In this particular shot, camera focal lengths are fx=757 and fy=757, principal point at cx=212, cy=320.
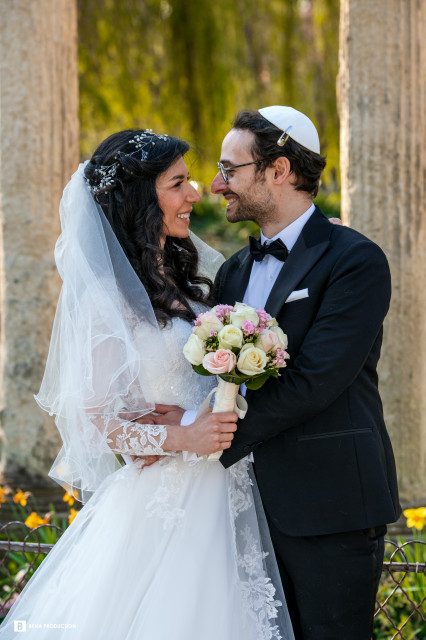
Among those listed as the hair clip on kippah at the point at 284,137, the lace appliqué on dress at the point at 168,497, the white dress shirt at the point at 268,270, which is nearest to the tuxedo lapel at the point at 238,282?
the white dress shirt at the point at 268,270

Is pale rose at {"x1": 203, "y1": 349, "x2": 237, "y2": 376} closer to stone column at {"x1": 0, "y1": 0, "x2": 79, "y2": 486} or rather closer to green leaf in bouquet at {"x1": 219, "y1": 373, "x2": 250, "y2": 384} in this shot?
green leaf in bouquet at {"x1": 219, "y1": 373, "x2": 250, "y2": 384}

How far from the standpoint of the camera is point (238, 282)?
3.16 m

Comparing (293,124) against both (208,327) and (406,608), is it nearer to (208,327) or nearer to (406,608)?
(208,327)

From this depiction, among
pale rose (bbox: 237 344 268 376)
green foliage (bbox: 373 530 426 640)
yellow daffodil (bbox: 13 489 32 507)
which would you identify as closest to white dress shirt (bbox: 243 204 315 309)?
pale rose (bbox: 237 344 268 376)

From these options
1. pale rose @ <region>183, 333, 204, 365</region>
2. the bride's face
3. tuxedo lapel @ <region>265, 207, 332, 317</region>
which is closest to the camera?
pale rose @ <region>183, 333, 204, 365</region>

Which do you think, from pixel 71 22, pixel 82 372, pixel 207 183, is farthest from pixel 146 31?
pixel 82 372

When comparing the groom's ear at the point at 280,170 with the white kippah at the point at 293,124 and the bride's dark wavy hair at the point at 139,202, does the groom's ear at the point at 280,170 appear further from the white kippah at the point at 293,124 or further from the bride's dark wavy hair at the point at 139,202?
the bride's dark wavy hair at the point at 139,202

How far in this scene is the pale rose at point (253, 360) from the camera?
2.43 m

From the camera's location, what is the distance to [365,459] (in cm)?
267

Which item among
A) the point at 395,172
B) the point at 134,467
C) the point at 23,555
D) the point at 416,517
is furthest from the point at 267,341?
the point at 395,172

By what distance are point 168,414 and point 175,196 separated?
923 millimetres

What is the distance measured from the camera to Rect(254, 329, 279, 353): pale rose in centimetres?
247

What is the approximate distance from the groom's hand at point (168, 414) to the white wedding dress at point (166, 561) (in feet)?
0.19

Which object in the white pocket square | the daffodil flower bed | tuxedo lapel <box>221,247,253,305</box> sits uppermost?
the white pocket square
